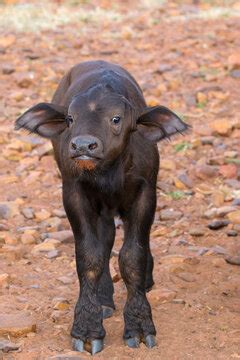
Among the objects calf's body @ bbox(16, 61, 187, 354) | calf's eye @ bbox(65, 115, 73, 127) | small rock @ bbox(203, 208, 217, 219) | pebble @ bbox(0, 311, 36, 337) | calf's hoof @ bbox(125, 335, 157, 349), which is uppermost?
calf's eye @ bbox(65, 115, 73, 127)

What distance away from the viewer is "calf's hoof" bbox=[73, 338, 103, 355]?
22.6ft

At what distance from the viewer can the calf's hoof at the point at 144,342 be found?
6.99m

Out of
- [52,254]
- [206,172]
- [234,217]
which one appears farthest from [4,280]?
[206,172]

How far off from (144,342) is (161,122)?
165 cm

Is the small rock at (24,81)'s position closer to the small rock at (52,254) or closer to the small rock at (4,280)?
the small rock at (52,254)

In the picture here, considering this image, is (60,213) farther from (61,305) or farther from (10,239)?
(61,305)

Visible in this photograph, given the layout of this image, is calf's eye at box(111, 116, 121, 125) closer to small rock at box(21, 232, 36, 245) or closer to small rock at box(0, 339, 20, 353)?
small rock at box(0, 339, 20, 353)

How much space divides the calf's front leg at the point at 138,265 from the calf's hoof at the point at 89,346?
23cm

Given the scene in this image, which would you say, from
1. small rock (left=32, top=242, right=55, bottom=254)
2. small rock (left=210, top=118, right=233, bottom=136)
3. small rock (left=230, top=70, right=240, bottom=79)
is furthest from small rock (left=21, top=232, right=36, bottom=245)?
small rock (left=230, top=70, right=240, bottom=79)

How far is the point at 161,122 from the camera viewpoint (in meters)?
7.07

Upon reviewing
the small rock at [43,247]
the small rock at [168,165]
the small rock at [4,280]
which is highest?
the small rock at [4,280]

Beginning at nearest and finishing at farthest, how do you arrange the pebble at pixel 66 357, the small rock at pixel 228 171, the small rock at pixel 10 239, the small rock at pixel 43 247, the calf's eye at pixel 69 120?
1. the pebble at pixel 66 357
2. the calf's eye at pixel 69 120
3. the small rock at pixel 43 247
4. the small rock at pixel 10 239
5. the small rock at pixel 228 171

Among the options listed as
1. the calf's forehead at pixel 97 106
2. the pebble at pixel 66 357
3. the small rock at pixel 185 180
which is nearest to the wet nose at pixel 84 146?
the calf's forehead at pixel 97 106

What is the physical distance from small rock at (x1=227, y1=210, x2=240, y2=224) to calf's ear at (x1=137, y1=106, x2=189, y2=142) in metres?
2.82
